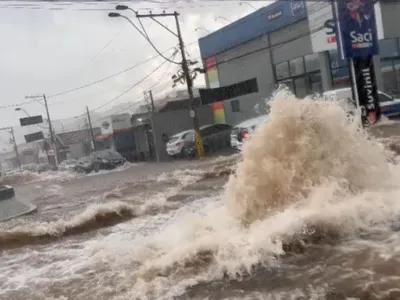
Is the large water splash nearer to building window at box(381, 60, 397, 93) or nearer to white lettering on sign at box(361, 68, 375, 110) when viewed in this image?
white lettering on sign at box(361, 68, 375, 110)

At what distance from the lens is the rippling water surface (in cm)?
495

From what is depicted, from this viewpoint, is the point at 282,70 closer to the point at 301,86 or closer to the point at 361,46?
the point at 301,86

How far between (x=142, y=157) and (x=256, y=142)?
919 inches

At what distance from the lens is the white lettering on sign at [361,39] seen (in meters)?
16.9

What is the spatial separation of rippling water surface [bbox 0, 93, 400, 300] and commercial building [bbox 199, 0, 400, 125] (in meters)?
12.8

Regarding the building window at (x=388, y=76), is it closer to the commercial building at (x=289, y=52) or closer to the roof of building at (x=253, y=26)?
the commercial building at (x=289, y=52)

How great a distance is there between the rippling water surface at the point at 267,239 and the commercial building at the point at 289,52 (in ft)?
41.9

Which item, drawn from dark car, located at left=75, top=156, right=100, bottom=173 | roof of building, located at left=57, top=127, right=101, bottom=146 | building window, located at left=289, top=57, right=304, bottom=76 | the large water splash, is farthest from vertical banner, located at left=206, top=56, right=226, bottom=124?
the large water splash

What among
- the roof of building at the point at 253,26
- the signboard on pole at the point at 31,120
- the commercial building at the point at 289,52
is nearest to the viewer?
the commercial building at the point at 289,52

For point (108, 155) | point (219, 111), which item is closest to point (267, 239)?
point (108, 155)

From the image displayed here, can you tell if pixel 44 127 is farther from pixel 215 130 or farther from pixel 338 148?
pixel 338 148

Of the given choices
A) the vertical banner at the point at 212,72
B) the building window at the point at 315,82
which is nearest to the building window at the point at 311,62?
the building window at the point at 315,82

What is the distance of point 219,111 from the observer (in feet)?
100

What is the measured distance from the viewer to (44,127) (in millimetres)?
45531
